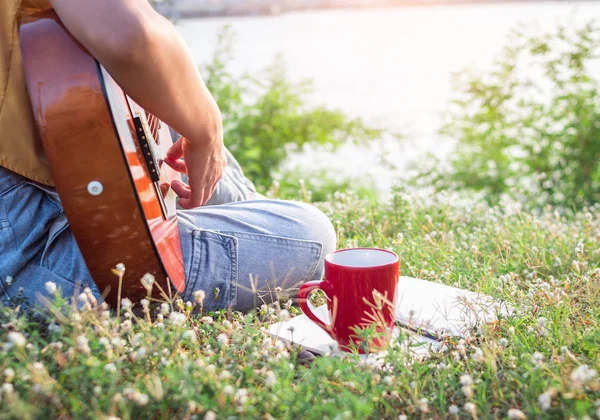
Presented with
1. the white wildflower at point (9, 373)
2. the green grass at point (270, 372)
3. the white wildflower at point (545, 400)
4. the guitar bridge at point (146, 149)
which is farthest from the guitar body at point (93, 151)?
the white wildflower at point (545, 400)

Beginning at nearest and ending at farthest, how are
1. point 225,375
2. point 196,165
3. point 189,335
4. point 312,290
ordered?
1. point 225,375
2. point 189,335
3. point 312,290
4. point 196,165

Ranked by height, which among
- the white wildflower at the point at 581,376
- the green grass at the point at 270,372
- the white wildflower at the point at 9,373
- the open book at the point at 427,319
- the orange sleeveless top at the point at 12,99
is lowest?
the open book at the point at 427,319

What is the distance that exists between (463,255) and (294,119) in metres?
3.02

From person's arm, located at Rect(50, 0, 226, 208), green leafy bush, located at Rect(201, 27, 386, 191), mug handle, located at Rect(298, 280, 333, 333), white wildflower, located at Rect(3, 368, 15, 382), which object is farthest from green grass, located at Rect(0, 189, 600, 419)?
green leafy bush, located at Rect(201, 27, 386, 191)

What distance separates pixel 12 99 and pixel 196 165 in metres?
0.56

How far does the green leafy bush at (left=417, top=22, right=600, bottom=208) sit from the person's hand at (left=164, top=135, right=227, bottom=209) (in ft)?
9.45

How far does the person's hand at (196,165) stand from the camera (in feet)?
6.34

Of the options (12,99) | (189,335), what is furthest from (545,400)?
(12,99)

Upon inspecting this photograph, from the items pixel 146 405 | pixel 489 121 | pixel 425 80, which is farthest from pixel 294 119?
pixel 146 405

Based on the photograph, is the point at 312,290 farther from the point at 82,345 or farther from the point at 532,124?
the point at 532,124

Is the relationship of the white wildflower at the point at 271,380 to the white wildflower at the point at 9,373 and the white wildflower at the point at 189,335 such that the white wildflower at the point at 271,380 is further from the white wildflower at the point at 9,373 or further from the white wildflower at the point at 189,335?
the white wildflower at the point at 9,373

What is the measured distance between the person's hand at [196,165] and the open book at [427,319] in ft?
1.74

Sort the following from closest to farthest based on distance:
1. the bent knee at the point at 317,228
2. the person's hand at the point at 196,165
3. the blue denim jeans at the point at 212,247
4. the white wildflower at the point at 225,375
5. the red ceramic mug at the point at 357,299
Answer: the white wildflower at the point at 225,375 < the red ceramic mug at the point at 357,299 < the blue denim jeans at the point at 212,247 < the person's hand at the point at 196,165 < the bent knee at the point at 317,228

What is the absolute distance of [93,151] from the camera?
162cm
